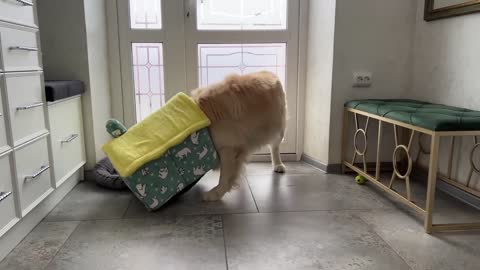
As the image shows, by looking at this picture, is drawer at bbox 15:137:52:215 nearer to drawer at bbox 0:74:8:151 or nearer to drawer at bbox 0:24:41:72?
drawer at bbox 0:74:8:151

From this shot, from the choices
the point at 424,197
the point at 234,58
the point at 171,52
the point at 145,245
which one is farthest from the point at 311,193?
the point at 171,52

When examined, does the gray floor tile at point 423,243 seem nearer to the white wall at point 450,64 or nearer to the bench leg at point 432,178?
the bench leg at point 432,178

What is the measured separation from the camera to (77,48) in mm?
2291

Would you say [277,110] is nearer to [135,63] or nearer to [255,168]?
[255,168]

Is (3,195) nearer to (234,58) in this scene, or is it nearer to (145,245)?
(145,245)

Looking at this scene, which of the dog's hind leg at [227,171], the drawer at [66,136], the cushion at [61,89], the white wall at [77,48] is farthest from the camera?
the white wall at [77,48]

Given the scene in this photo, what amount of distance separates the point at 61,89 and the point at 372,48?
1.89m

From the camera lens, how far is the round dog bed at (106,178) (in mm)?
2281

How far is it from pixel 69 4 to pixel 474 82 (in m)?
2.27

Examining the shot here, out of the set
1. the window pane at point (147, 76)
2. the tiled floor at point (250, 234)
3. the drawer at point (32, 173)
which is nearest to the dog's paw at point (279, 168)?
the tiled floor at point (250, 234)

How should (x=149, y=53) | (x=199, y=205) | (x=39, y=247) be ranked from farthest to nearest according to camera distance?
(x=149, y=53) < (x=199, y=205) < (x=39, y=247)

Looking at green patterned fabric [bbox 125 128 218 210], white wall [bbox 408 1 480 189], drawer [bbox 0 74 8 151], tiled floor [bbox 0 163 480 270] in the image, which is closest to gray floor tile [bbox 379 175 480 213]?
tiled floor [bbox 0 163 480 270]

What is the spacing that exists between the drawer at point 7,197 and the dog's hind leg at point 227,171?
0.94 meters

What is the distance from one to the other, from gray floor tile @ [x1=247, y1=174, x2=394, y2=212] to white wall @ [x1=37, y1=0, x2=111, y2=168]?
1.09m
